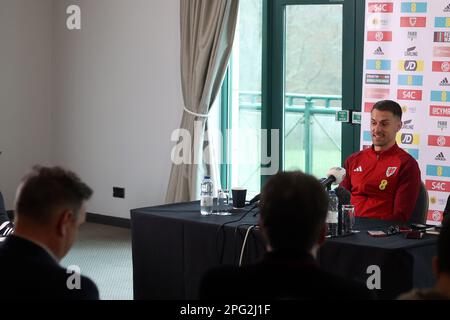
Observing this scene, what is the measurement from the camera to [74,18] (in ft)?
25.5

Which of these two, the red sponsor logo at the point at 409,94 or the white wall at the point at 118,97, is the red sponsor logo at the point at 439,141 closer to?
the red sponsor logo at the point at 409,94

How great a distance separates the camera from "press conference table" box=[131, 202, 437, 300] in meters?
3.41

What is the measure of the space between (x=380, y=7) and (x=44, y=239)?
4.24 metres

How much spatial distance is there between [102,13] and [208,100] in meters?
→ 1.57

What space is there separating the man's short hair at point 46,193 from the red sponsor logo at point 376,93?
13.2 ft

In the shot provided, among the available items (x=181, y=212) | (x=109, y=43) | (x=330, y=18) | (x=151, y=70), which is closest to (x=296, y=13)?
Result: (x=330, y=18)

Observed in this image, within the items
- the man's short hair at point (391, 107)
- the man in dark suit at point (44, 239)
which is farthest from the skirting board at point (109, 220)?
the man in dark suit at point (44, 239)

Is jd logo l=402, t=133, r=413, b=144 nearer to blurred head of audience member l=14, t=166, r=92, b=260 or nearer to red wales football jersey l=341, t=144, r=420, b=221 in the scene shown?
red wales football jersey l=341, t=144, r=420, b=221

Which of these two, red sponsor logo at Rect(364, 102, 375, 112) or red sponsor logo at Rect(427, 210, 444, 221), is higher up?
red sponsor logo at Rect(364, 102, 375, 112)

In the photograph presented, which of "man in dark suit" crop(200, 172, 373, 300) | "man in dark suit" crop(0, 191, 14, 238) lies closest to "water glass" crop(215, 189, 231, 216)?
"man in dark suit" crop(0, 191, 14, 238)

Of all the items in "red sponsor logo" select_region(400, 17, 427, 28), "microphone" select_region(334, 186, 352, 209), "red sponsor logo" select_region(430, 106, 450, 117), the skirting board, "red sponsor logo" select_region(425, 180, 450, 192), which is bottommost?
the skirting board

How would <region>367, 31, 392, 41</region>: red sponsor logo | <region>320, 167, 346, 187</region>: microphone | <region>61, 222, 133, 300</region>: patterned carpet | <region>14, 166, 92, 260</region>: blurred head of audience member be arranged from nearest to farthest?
<region>14, 166, 92, 260</region>: blurred head of audience member
<region>320, 167, 346, 187</region>: microphone
<region>61, 222, 133, 300</region>: patterned carpet
<region>367, 31, 392, 41</region>: red sponsor logo

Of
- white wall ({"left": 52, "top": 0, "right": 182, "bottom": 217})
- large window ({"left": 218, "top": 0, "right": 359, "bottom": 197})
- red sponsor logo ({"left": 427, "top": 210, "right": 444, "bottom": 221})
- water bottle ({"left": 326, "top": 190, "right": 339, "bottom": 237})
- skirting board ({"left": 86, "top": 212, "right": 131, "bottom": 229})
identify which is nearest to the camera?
water bottle ({"left": 326, "top": 190, "right": 339, "bottom": 237})

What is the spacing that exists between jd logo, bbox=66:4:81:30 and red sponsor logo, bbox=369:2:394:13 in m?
3.05
